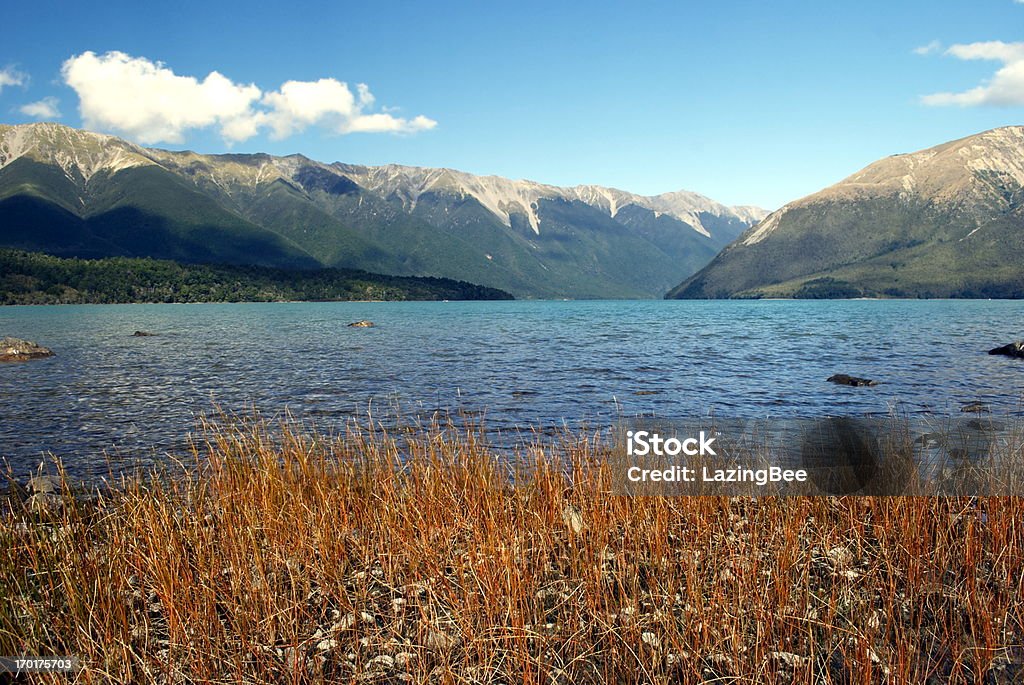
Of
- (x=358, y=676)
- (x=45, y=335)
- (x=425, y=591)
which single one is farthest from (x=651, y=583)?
(x=45, y=335)

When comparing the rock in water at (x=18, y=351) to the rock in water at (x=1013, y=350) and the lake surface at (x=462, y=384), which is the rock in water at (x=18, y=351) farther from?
the rock in water at (x=1013, y=350)

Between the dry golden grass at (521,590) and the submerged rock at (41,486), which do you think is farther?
the submerged rock at (41,486)

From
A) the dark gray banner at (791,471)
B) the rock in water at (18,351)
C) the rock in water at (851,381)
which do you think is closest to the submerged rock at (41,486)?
the dark gray banner at (791,471)

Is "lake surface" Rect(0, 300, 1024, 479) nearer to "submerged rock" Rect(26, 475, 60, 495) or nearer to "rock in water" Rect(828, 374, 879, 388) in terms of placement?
"rock in water" Rect(828, 374, 879, 388)

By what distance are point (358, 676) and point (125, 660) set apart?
1.92 m

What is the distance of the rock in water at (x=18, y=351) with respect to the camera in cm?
4009

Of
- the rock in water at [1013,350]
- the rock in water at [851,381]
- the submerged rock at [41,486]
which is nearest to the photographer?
the submerged rock at [41,486]

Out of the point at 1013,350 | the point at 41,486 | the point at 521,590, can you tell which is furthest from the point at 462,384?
the point at 1013,350

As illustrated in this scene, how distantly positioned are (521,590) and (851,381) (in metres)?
26.3

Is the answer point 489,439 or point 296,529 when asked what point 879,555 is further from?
point 489,439

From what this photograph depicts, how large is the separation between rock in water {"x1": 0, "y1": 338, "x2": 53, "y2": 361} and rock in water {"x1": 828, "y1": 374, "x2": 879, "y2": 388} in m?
47.4

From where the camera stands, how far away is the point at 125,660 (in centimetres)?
512

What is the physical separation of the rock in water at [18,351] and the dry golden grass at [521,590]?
41.2m

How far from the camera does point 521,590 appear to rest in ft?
19.3
